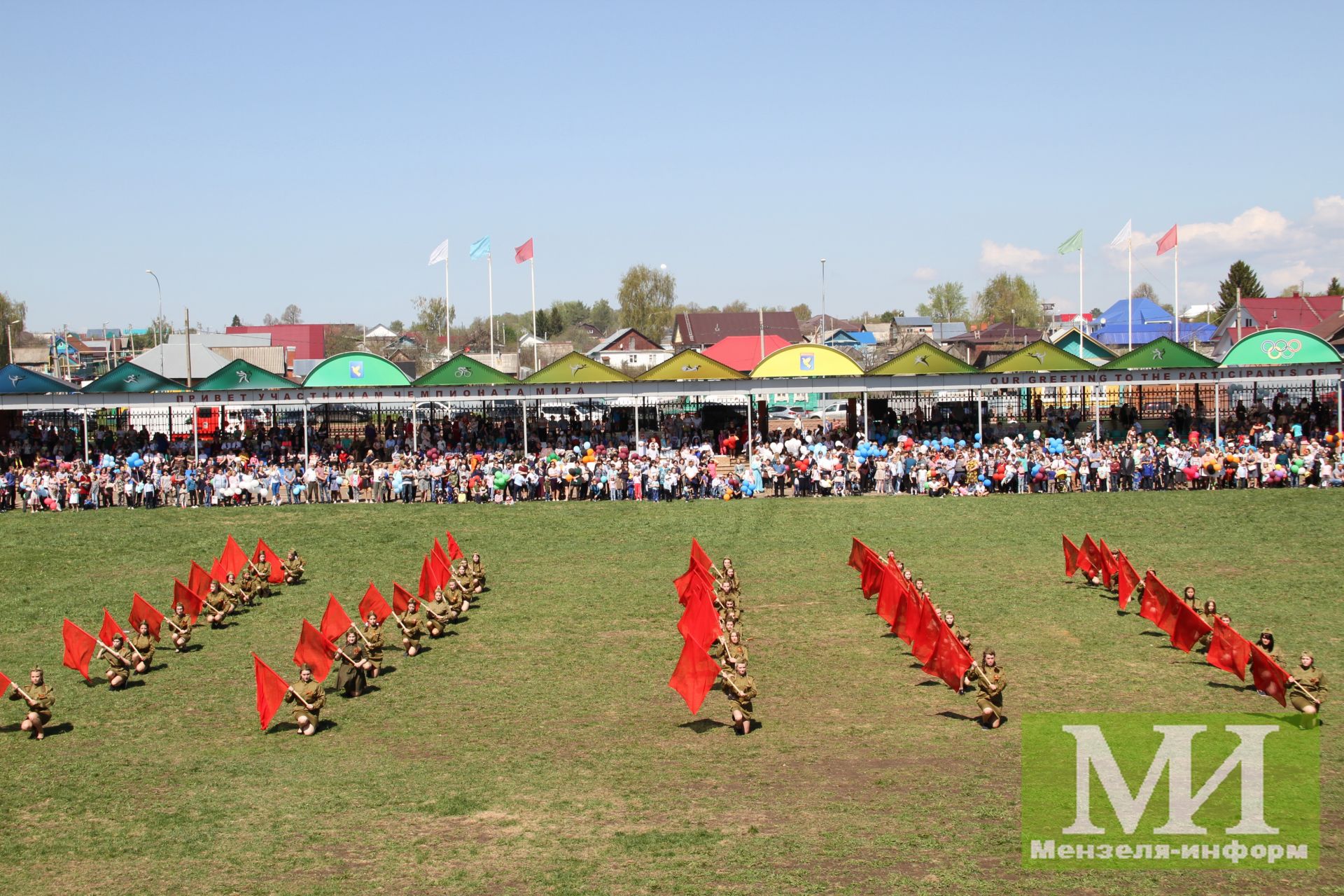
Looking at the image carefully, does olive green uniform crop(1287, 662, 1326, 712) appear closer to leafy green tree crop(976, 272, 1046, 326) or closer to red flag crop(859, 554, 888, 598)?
red flag crop(859, 554, 888, 598)

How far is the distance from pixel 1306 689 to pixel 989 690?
329cm

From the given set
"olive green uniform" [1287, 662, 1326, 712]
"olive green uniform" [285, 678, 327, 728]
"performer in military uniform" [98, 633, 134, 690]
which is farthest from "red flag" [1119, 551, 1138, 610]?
"performer in military uniform" [98, 633, 134, 690]

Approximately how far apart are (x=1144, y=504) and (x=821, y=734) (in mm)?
19682

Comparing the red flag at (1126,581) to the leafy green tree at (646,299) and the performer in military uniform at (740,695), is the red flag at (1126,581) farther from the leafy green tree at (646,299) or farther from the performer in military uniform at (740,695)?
the leafy green tree at (646,299)

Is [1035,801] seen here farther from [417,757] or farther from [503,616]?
[503,616]

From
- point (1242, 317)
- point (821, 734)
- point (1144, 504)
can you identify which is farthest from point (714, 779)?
point (1242, 317)

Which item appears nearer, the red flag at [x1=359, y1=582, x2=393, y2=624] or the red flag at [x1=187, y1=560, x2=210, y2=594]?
the red flag at [x1=359, y1=582, x2=393, y2=624]

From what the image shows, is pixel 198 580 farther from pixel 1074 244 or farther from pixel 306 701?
pixel 1074 244

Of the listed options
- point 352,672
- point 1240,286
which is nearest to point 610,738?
point 352,672

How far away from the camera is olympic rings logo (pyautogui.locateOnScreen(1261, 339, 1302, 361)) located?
3562 cm

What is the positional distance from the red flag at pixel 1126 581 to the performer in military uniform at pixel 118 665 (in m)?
14.2

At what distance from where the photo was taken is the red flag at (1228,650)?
45.4 ft

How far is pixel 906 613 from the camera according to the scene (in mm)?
16391

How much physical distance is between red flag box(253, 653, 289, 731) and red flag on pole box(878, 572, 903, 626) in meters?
8.37
